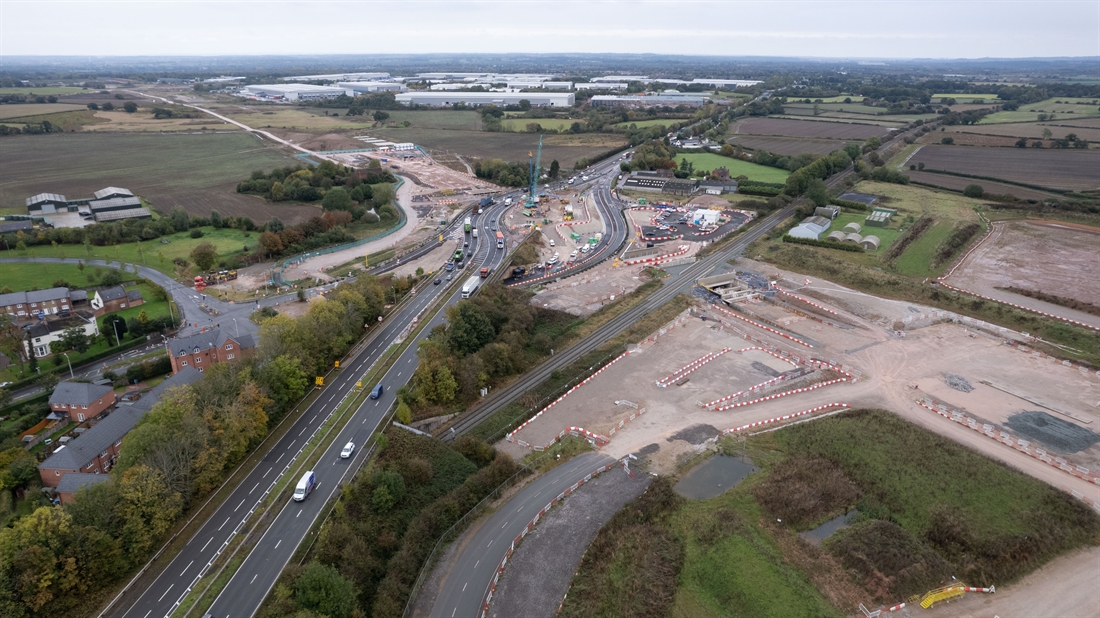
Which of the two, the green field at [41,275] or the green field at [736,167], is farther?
the green field at [736,167]

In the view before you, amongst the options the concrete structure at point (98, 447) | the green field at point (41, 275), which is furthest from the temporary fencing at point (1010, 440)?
the green field at point (41, 275)

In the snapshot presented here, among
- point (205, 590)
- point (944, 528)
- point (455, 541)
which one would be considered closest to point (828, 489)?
point (944, 528)

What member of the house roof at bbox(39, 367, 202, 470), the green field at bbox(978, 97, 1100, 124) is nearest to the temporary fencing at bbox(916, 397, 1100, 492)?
the house roof at bbox(39, 367, 202, 470)

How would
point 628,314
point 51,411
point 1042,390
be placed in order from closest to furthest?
point 51,411
point 1042,390
point 628,314

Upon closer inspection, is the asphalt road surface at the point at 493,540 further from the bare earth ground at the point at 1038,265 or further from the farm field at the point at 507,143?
the farm field at the point at 507,143

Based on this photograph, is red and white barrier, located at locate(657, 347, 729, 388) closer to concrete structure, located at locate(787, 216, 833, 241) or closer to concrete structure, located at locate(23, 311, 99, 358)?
concrete structure, located at locate(787, 216, 833, 241)

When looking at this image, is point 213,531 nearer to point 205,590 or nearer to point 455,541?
point 205,590
